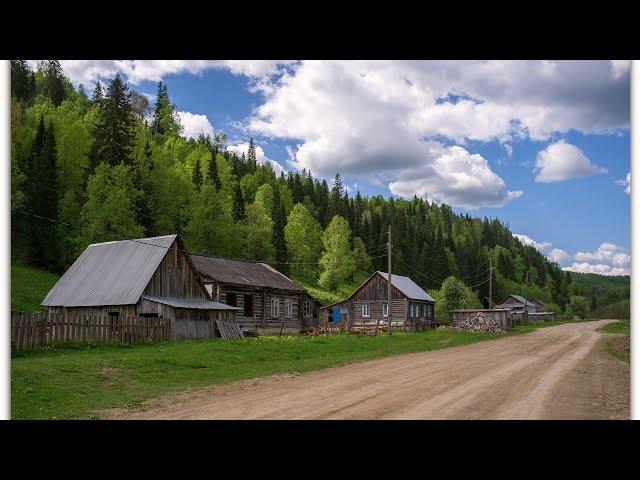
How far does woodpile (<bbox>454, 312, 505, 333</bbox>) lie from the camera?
50312mm

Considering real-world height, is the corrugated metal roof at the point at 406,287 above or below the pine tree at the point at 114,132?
below

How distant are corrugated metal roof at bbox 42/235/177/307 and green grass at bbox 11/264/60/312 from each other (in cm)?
715

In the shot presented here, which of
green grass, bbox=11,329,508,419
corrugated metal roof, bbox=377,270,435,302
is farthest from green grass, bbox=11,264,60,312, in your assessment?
corrugated metal roof, bbox=377,270,435,302

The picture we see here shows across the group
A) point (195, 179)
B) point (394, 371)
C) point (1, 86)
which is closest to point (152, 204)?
point (195, 179)

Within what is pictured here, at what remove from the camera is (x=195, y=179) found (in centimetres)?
7494

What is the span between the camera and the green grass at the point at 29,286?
3972 centimetres

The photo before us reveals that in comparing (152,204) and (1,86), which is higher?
(152,204)

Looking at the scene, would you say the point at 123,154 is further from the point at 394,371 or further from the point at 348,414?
the point at 348,414

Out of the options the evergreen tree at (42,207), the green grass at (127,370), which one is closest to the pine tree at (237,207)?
the evergreen tree at (42,207)

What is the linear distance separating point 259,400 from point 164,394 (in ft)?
9.04

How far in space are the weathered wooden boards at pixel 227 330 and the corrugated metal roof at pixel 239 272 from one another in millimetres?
7438

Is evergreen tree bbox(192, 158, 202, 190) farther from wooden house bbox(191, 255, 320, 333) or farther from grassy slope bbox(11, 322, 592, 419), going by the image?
grassy slope bbox(11, 322, 592, 419)

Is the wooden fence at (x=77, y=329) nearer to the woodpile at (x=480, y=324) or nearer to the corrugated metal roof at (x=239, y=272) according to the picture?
the corrugated metal roof at (x=239, y=272)
